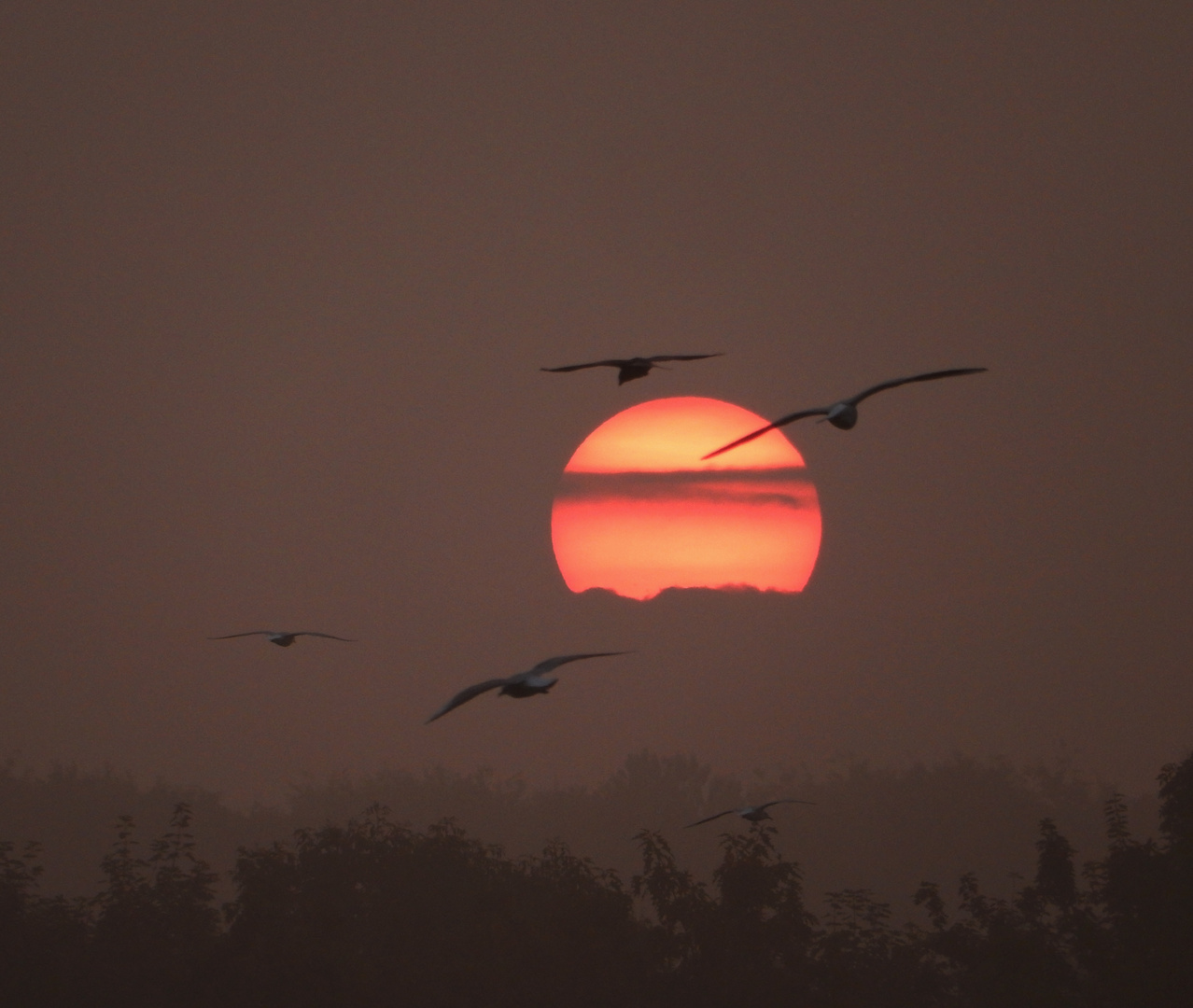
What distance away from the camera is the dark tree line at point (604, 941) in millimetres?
24609

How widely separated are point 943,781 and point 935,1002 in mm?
112094

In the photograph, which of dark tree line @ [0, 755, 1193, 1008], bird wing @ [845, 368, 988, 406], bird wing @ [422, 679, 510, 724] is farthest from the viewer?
dark tree line @ [0, 755, 1193, 1008]

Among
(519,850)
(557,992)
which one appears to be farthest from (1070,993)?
(519,850)

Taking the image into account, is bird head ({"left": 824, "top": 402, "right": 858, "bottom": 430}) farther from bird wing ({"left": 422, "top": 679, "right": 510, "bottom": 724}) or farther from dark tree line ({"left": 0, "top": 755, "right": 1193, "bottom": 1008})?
dark tree line ({"left": 0, "top": 755, "right": 1193, "bottom": 1008})

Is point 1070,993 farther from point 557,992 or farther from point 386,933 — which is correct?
point 386,933

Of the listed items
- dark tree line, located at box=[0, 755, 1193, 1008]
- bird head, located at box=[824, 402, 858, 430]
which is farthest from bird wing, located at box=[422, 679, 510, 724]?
dark tree line, located at box=[0, 755, 1193, 1008]

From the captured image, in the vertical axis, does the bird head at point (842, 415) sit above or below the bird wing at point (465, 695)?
above

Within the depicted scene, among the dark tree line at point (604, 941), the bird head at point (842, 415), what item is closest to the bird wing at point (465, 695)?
the bird head at point (842, 415)

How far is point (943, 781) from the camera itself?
434ft

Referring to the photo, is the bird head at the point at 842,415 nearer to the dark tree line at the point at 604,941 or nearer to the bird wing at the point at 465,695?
the bird wing at the point at 465,695

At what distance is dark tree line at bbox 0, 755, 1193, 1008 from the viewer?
969 inches

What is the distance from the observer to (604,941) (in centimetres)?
2772

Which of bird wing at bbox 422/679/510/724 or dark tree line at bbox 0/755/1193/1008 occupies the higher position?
bird wing at bbox 422/679/510/724

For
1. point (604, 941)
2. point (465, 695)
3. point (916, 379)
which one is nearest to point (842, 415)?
point (916, 379)
